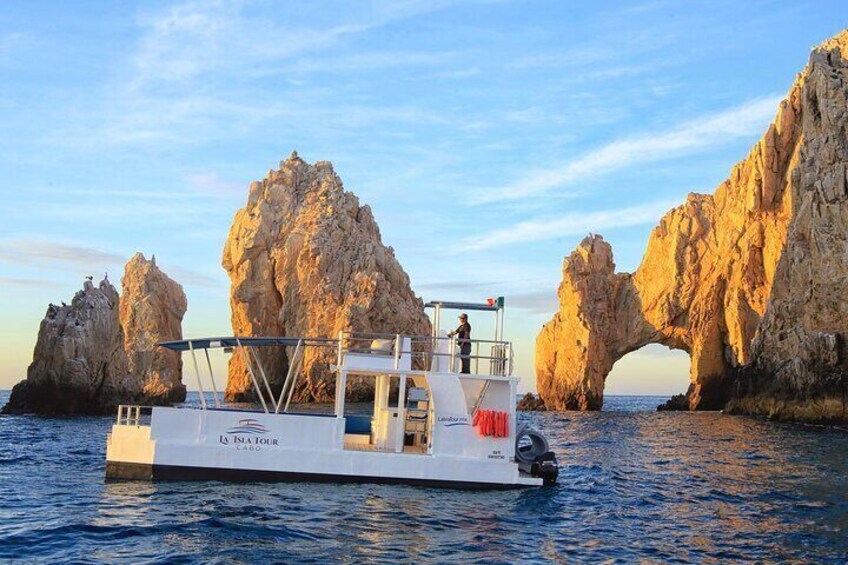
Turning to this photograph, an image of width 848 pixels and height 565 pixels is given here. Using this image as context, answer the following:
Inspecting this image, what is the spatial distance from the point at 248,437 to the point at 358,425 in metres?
3.57

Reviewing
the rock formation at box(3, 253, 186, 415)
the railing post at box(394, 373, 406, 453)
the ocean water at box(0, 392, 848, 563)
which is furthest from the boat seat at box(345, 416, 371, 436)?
the rock formation at box(3, 253, 186, 415)

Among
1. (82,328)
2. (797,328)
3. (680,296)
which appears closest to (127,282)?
(82,328)

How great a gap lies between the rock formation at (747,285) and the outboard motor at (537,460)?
29.4m

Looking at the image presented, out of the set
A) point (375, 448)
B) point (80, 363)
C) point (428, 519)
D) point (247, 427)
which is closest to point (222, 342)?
point (247, 427)

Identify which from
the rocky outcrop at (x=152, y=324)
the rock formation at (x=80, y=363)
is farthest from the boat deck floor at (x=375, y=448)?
the rocky outcrop at (x=152, y=324)

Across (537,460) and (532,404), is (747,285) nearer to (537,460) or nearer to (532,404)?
(532,404)

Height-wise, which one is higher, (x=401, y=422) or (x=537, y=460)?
(x=401, y=422)

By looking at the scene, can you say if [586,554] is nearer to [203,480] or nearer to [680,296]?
[203,480]

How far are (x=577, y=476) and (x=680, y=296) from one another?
50.9 metres

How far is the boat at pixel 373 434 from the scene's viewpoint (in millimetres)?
17656

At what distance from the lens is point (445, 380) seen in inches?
754

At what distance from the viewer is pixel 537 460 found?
19.9 meters

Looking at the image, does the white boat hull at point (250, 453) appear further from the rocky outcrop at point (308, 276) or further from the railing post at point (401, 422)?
the rocky outcrop at point (308, 276)

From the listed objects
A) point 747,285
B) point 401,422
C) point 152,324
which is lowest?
point 401,422
